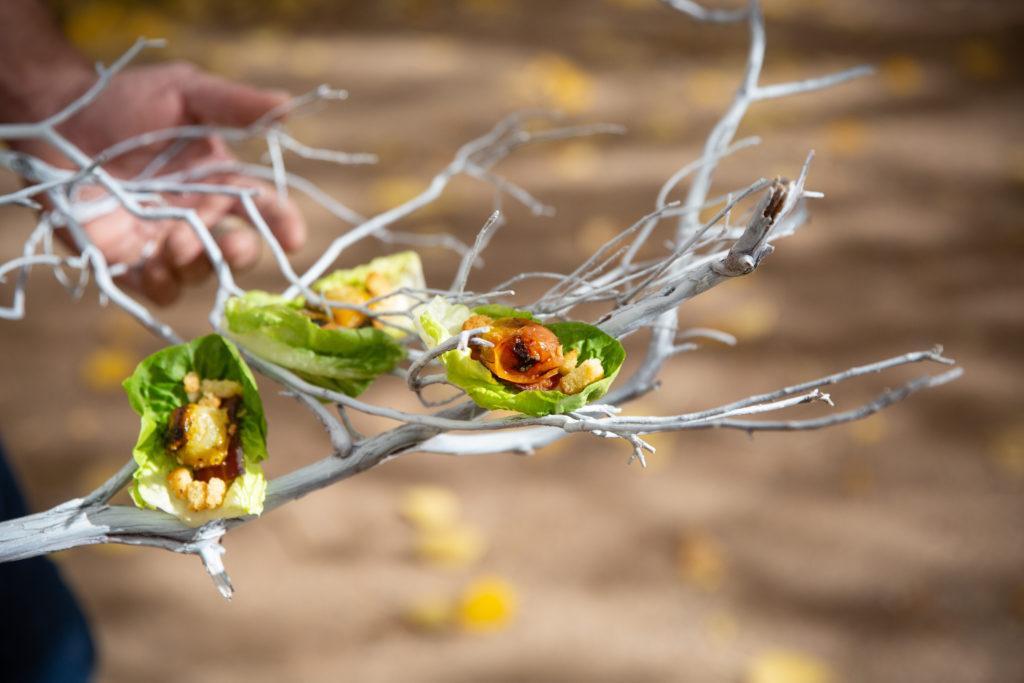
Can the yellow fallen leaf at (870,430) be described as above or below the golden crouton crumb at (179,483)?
below

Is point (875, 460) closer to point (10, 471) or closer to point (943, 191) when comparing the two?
point (943, 191)

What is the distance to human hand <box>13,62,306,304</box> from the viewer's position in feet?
4.12

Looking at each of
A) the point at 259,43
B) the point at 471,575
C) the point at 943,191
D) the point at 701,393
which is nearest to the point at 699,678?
the point at 471,575

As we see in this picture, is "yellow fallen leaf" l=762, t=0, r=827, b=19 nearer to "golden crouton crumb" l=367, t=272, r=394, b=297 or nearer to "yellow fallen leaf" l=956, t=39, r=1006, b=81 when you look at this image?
"yellow fallen leaf" l=956, t=39, r=1006, b=81

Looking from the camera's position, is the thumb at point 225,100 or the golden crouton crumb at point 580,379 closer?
the golden crouton crumb at point 580,379

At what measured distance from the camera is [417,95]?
274 cm

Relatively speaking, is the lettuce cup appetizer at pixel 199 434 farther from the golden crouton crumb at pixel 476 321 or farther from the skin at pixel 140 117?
the skin at pixel 140 117

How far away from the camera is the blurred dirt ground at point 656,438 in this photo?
1.73 m

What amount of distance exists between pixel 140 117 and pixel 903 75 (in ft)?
7.90

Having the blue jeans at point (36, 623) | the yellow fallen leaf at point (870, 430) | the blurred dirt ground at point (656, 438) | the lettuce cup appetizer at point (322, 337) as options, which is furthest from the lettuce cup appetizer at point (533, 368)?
the yellow fallen leaf at point (870, 430)

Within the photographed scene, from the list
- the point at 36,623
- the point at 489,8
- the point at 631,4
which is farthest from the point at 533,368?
the point at 631,4

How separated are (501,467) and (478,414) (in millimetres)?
1394

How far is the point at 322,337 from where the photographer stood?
0.67 metres

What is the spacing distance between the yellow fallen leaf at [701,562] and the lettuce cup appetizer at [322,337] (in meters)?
1.27
